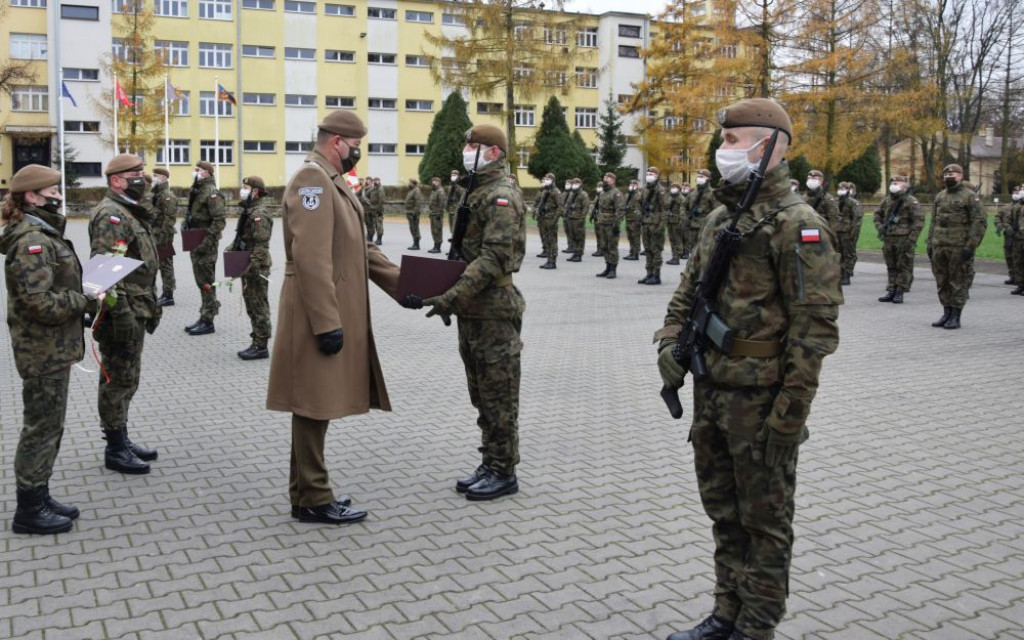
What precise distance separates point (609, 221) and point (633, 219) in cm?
332

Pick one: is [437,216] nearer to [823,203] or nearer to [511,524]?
[823,203]

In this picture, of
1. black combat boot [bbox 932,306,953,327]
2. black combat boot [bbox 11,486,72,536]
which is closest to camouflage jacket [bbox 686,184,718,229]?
black combat boot [bbox 932,306,953,327]

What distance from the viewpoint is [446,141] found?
4994 centimetres

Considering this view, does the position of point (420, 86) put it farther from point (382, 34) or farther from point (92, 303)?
point (92, 303)

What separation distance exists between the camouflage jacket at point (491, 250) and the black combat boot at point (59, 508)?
2.41 meters

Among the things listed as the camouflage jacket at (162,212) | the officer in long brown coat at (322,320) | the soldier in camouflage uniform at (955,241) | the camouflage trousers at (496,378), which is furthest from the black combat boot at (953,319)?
A: the camouflage jacket at (162,212)

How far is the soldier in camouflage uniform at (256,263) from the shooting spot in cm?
1038

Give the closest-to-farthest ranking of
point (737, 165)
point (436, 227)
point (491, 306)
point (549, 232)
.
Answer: point (737, 165), point (491, 306), point (549, 232), point (436, 227)

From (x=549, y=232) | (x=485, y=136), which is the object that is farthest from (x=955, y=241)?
(x=549, y=232)

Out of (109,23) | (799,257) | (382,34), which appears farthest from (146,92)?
(799,257)

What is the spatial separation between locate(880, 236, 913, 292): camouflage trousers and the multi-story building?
1379 inches

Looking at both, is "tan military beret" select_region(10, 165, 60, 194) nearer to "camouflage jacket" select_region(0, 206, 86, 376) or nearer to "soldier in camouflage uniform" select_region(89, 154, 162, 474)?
"camouflage jacket" select_region(0, 206, 86, 376)

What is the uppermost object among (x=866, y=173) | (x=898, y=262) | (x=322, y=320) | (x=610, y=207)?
(x=866, y=173)

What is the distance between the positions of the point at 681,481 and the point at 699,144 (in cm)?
3797
